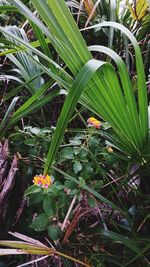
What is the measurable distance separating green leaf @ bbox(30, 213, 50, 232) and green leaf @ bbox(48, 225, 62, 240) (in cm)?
1

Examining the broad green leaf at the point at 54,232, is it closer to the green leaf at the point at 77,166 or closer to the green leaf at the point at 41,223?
the green leaf at the point at 41,223

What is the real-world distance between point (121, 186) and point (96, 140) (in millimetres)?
130

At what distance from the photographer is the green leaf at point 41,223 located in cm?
63

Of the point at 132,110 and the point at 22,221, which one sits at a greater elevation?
the point at 132,110

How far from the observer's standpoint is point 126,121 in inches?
25.8

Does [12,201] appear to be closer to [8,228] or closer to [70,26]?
[8,228]

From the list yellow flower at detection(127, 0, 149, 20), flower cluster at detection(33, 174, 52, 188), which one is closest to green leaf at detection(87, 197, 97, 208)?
flower cluster at detection(33, 174, 52, 188)

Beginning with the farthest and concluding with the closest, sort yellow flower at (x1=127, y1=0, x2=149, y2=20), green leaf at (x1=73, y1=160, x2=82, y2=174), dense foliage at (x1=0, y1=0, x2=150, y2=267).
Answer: yellow flower at (x1=127, y1=0, x2=149, y2=20) → green leaf at (x1=73, y1=160, x2=82, y2=174) → dense foliage at (x1=0, y1=0, x2=150, y2=267)

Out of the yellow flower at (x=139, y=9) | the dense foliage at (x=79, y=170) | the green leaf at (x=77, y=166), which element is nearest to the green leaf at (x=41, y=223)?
the dense foliage at (x=79, y=170)

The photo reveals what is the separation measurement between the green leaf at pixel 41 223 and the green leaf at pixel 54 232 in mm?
12

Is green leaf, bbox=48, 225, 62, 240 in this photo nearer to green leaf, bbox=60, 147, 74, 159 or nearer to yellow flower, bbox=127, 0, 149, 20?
green leaf, bbox=60, 147, 74, 159

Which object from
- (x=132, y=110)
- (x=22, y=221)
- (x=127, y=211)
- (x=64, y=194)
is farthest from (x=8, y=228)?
(x=132, y=110)

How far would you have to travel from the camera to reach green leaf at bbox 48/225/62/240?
0.62 metres

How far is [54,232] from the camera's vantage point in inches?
24.5
